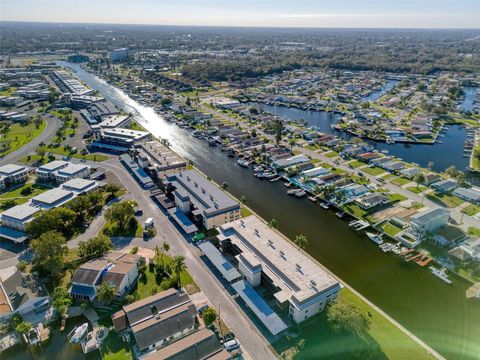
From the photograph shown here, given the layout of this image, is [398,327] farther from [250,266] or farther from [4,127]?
[4,127]

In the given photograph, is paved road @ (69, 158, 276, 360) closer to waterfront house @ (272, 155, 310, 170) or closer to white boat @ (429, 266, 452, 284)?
white boat @ (429, 266, 452, 284)

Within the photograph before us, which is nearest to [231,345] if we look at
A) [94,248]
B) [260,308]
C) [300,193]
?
[260,308]

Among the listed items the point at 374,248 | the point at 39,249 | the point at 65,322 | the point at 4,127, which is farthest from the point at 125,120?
the point at 374,248

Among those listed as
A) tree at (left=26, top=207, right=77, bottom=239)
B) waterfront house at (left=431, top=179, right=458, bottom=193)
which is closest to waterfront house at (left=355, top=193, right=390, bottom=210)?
waterfront house at (left=431, top=179, right=458, bottom=193)

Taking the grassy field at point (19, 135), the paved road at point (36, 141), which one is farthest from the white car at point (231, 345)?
the grassy field at point (19, 135)

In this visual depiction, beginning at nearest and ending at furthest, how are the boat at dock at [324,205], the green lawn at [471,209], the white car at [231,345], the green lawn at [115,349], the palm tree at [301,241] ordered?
the green lawn at [115,349]
the white car at [231,345]
the palm tree at [301,241]
the green lawn at [471,209]
the boat at dock at [324,205]

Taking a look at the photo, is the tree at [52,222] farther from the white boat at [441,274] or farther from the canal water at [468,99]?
the canal water at [468,99]

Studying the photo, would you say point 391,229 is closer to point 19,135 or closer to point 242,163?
point 242,163
